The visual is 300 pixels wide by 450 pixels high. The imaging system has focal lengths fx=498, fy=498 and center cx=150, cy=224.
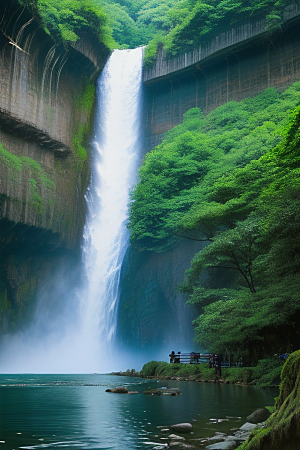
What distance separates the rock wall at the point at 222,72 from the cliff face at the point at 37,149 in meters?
5.50

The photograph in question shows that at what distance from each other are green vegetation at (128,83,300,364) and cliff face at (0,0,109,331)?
5.48 m

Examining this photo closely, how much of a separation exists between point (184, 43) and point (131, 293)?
784 inches

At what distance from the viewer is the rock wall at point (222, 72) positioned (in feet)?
116

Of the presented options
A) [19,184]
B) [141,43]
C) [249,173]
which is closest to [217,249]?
[249,173]

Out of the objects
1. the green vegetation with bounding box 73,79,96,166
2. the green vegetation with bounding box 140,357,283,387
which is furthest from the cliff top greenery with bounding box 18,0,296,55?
the green vegetation with bounding box 140,357,283,387

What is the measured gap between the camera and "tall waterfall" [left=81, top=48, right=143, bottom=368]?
3456 centimetres

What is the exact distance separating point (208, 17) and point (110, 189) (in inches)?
589

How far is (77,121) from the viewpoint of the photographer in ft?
127

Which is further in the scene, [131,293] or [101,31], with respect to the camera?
[101,31]

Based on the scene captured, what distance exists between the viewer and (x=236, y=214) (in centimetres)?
2320

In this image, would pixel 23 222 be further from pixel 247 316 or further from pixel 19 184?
pixel 247 316

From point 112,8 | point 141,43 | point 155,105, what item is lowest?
point 155,105

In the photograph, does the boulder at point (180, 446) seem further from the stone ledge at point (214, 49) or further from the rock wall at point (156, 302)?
the stone ledge at point (214, 49)

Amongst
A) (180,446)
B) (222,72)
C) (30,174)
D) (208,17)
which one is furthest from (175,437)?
(208,17)
